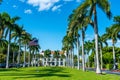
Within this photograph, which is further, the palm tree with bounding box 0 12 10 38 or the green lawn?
the palm tree with bounding box 0 12 10 38

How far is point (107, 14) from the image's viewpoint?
41.6 m

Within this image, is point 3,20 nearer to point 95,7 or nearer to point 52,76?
point 95,7

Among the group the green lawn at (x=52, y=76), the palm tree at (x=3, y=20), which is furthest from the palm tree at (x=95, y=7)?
the palm tree at (x=3, y=20)

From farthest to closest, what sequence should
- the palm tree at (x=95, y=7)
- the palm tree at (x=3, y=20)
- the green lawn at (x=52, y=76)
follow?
the palm tree at (x=3, y=20) < the palm tree at (x=95, y=7) < the green lawn at (x=52, y=76)

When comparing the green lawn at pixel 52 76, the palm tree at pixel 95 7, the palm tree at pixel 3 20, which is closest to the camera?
the green lawn at pixel 52 76

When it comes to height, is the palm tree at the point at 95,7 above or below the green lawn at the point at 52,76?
above

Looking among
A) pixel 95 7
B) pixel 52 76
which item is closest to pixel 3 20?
pixel 95 7

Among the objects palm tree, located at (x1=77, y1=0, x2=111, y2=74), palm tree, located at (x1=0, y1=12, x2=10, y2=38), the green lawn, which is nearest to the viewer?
the green lawn

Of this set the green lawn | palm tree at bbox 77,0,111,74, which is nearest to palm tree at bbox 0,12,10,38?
palm tree at bbox 77,0,111,74

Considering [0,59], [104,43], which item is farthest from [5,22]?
[0,59]

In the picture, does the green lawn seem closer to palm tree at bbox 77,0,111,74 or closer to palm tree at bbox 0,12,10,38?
palm tree at bbox 77,0,111,74

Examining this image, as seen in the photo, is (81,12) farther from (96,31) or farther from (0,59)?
(0,59)

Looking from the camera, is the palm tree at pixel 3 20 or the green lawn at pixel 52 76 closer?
the green lawn at pixel 52 76

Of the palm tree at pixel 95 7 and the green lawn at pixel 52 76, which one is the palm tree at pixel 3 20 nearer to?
the palm tree at pixel 95 7
